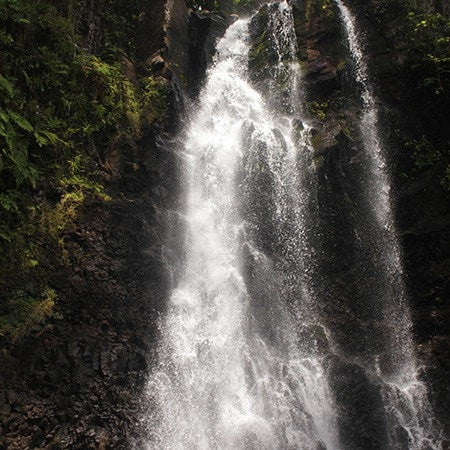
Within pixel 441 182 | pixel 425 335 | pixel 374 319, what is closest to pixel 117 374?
pixel 374 319

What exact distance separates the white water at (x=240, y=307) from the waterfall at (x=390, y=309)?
160 centimetres

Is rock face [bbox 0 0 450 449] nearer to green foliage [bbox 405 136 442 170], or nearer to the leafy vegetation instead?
green foliage [bbox 405 136 442 170]

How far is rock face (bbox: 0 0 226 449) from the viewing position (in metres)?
5.79

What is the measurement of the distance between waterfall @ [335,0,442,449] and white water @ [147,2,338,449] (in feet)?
5.25

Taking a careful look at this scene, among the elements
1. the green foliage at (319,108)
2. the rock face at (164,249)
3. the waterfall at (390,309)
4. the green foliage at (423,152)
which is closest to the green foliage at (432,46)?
the rock face at (164,249)

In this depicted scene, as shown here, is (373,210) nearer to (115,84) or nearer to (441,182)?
(441,182)

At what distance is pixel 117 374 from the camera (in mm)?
7137

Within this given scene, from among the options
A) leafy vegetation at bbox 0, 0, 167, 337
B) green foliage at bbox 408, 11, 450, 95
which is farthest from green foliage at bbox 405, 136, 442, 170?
leafy vegetation at bbox 0, 0, 167, 337

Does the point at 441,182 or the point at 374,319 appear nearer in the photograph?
the point at 374,319

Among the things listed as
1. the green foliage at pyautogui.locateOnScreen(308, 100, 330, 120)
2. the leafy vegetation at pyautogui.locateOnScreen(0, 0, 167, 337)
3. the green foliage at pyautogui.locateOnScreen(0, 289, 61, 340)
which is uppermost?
the green foliage at pyautogui.locateOnScreen(308, 100, 330, 120)

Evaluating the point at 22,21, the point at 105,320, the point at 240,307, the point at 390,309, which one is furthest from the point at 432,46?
the point at 105,320

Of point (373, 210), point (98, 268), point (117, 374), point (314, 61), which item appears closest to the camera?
point (117, 374)

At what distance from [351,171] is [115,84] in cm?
730

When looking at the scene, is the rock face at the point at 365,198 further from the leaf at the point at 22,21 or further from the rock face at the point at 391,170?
the leaf at the point at 22,21
